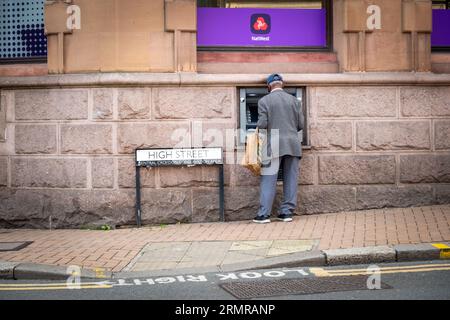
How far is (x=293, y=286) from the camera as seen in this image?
6.14 metres

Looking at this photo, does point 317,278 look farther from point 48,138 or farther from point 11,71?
point 11,71

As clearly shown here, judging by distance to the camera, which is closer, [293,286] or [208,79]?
[293,286]

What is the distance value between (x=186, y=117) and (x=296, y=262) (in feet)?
11.7

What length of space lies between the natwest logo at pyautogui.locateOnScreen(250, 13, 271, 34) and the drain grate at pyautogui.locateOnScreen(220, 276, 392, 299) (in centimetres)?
522

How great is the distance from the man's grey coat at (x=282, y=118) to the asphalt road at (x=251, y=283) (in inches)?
108

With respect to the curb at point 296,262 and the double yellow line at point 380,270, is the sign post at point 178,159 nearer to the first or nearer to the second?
the curb at point 296,262

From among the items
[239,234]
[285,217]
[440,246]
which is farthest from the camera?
[285,217]

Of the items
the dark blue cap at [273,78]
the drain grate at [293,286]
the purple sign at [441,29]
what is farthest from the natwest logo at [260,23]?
the drain grate at [293,286]

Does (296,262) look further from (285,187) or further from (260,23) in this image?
(260,23)

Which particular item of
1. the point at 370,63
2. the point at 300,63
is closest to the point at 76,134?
the point at 300,63

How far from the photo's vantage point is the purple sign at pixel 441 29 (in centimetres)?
1070

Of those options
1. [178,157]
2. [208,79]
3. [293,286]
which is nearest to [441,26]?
[208,79]

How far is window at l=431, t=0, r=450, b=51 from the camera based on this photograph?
10.7m
